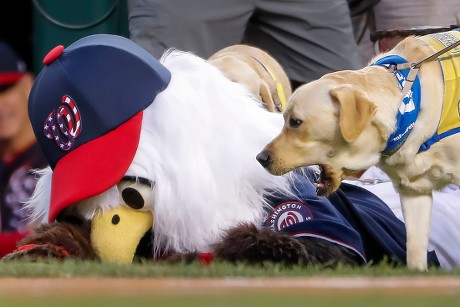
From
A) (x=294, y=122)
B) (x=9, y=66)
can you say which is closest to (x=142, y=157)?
(x=294, y=122)

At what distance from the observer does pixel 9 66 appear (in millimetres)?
5109

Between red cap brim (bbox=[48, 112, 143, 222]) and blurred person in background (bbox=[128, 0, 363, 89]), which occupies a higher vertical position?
blurred person in background (bbox=[128, 0, 363, 89])

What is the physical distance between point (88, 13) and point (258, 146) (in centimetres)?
283

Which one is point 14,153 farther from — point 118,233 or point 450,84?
point 450,84

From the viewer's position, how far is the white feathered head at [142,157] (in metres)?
2.89

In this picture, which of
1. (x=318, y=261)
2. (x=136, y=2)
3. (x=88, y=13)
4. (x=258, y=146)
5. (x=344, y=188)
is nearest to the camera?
(x=318, y=261)

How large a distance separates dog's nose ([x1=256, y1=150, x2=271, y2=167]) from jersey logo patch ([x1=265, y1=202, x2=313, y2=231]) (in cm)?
17

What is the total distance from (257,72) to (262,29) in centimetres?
67

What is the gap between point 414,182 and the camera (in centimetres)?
319

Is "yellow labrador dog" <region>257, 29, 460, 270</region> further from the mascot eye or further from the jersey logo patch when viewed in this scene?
the mascot eye

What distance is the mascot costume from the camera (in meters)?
2.88

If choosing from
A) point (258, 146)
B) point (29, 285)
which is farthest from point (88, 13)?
point (29, 285)

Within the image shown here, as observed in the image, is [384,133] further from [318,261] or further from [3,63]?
[3,63]

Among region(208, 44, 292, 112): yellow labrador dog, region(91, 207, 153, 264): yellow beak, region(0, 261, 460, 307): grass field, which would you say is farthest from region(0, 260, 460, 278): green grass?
region(208, 44, 292, 112): yellow labrador dog
